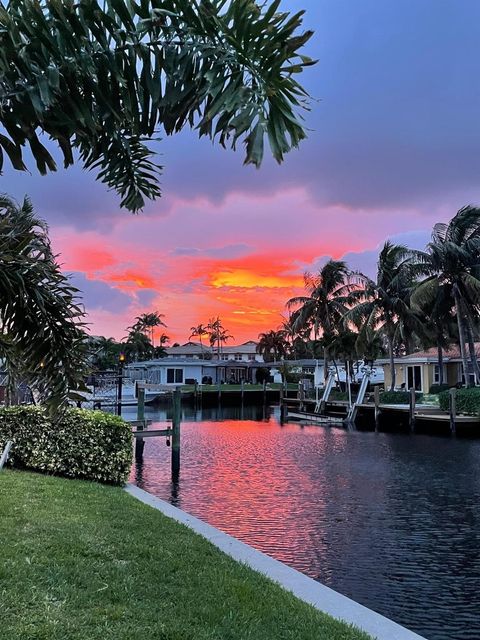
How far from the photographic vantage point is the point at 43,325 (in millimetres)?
5125

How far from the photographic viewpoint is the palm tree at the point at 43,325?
197 inches

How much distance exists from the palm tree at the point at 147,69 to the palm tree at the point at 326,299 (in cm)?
4356

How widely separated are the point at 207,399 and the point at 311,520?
43.5 m

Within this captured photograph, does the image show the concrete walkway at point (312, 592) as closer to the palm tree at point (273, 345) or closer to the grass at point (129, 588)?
the grass at point (129, 588)

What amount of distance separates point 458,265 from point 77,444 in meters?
27.2

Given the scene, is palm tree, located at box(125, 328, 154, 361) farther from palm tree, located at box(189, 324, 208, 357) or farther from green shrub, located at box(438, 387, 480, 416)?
green shrub, located at box(438, 387, 480, 416)

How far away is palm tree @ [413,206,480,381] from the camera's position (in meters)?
31.8

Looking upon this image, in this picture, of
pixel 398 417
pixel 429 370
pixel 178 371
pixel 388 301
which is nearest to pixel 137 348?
pixel 178 371

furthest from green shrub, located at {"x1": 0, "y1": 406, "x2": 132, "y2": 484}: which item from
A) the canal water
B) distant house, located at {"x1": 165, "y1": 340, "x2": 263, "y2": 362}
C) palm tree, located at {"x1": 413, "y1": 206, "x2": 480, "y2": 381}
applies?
distant house, located at {"x1": 165, "y1": 340, "x2": 263, "y2": 362}

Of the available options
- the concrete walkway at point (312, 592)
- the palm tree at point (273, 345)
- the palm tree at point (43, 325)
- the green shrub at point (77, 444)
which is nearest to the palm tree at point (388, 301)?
the green shrub at point (77, 444)

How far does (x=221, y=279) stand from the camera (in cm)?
1642

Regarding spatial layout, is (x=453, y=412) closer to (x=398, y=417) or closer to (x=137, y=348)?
(x=398, y=417)

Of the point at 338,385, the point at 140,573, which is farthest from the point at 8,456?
the point at 338,385

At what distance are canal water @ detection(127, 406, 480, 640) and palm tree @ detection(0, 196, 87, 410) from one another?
4624mm
